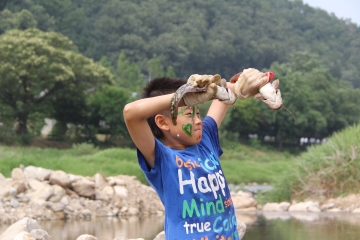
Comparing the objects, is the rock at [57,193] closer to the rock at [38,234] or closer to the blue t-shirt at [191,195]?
the rock at [38,234]

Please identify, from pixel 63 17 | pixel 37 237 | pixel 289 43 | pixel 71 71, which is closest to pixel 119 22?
pixel 63 17

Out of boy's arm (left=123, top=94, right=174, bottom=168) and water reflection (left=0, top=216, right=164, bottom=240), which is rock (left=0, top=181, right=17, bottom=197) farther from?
boy's arm (left=123, top=94, right=174, bottom=168)

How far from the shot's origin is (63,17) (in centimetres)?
8488

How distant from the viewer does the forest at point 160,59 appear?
1593 inches

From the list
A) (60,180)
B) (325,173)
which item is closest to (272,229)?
(325,173)

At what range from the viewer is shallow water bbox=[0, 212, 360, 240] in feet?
24.1

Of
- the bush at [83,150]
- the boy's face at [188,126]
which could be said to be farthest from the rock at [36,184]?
the bush at [83,150]

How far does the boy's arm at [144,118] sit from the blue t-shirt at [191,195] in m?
0.05

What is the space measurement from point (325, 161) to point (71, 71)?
27.4 m

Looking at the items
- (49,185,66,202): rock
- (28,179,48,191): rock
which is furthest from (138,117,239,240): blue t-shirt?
(28,179,48,191): rock

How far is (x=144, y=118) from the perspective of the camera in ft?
10.0

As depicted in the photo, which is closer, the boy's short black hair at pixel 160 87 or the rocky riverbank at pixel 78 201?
the boy's short black hair at pixel 160 87

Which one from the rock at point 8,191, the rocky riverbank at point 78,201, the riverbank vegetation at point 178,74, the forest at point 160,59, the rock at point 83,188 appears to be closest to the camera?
the rocky riverbank at point 78,201

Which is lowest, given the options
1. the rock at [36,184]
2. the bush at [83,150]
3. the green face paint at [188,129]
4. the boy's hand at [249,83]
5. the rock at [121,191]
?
the bush at [83,150]
